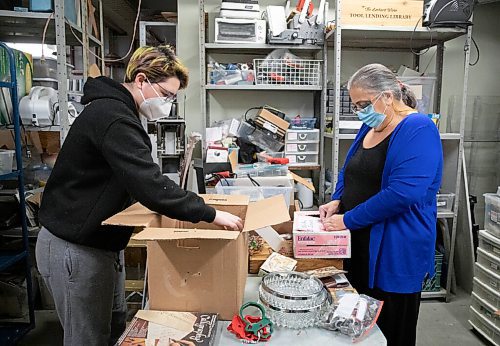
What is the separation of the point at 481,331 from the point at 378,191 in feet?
5.16

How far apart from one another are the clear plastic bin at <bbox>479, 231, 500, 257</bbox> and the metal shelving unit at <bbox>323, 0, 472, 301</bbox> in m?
0.42

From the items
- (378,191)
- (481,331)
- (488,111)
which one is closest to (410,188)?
(378,191)

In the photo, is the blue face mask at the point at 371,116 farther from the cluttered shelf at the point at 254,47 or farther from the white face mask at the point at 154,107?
the cluttered shelf at the point at 254,47

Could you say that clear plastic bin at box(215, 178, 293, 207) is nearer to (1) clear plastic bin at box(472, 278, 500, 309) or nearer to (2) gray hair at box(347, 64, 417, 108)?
(2) gray hair at box(347, 64, 417, 108)

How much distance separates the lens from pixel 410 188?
4.91 feet

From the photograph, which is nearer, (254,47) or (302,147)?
(254,47)

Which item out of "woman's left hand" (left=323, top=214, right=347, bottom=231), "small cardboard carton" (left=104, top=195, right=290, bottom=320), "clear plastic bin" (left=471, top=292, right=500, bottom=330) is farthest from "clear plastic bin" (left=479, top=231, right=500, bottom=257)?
"small cardboard carton" (left=104, top=195, right=290, bottom=320)

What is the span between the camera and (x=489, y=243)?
2506 mm

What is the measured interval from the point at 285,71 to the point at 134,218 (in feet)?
7.10

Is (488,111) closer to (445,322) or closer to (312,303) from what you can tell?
(445,322)

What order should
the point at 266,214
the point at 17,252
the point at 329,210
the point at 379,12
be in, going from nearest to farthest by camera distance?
the point at 266,214 < the point at 329,210 < the point at 17,252 < the point at 379,12

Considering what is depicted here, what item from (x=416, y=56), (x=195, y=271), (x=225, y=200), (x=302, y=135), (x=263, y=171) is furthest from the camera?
(x=416, y=56)

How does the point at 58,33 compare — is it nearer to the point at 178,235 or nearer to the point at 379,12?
the point at 178,235

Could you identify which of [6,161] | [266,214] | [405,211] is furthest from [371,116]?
[6,161]
